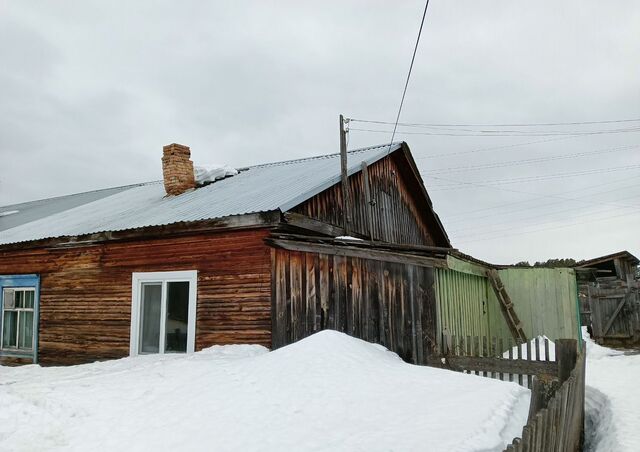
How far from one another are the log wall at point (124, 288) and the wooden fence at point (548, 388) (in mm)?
3306

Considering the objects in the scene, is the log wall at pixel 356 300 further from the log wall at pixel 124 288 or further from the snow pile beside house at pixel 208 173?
the snow pile beside house at pixel 208 173

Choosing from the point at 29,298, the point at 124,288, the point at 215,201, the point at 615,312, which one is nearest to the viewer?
the point at 124,288

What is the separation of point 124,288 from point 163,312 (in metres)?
1.33

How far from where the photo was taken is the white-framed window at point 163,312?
10.3 metres

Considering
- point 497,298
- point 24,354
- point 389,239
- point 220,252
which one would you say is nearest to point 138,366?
point 220,252

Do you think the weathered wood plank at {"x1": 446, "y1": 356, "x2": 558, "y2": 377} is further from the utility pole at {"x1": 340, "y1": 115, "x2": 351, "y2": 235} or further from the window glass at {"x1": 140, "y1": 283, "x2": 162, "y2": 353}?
the window glass at {"x1": 140, "y1": 283, "x2": 162, "y2": 353}

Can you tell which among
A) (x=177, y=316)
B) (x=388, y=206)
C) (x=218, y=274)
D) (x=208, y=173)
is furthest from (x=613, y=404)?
(x=208, y=173)

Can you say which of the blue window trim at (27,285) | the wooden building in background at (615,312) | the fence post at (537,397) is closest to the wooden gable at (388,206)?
the wooden building in background at (615,312)

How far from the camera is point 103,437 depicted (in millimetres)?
5363

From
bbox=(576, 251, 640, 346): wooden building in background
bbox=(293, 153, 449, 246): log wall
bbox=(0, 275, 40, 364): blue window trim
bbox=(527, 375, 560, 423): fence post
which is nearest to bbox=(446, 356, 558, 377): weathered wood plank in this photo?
bbox=(527, 375, 560, 423): fence post

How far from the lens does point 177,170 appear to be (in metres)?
14.6

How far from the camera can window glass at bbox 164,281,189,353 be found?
409 inches

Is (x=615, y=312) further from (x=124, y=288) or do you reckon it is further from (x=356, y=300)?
(x=124, y=288)

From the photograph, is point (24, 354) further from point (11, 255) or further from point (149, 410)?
point (149, 410)
